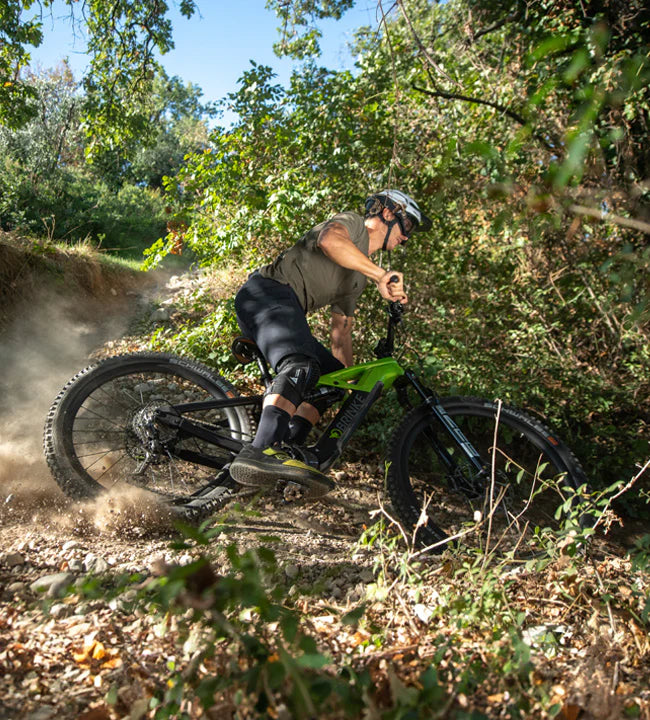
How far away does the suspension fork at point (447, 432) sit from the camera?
10.9ft

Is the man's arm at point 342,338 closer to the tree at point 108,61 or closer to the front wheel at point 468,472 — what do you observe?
the front wheel at point 468,472

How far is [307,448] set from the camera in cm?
331

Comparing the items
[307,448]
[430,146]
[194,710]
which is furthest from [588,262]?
Answer: [194,710]

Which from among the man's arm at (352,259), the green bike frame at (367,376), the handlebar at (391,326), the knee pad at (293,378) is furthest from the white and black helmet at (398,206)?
the knee pad at (293,378)

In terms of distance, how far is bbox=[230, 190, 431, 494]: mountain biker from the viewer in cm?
291

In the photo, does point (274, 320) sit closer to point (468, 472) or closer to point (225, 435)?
point (225, 435)

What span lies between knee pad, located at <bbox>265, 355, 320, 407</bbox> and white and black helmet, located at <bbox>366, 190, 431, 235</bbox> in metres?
1.22

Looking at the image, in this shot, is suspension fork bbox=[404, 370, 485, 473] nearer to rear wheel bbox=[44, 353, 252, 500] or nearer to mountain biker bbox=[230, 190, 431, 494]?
mountain biker bbox=[230, 190, 431, 494]

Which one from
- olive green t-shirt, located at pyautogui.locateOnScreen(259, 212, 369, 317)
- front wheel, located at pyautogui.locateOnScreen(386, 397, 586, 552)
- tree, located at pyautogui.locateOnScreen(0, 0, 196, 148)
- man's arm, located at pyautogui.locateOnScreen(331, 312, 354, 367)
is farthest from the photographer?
tree, located at pyautogui.locateOnScreen(0, 0, 196, 148)

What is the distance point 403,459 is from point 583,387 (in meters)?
2.47

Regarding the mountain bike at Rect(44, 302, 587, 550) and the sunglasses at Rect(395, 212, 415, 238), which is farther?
the sunglasses at Rect(395, 212, 415, 238)

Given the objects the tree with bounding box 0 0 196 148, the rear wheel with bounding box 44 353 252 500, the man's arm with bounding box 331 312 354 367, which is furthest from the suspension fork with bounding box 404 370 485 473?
the tree with bounding box 0 0 196 148

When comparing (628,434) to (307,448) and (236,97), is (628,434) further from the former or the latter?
(236,97)

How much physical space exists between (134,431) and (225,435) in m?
0.58
